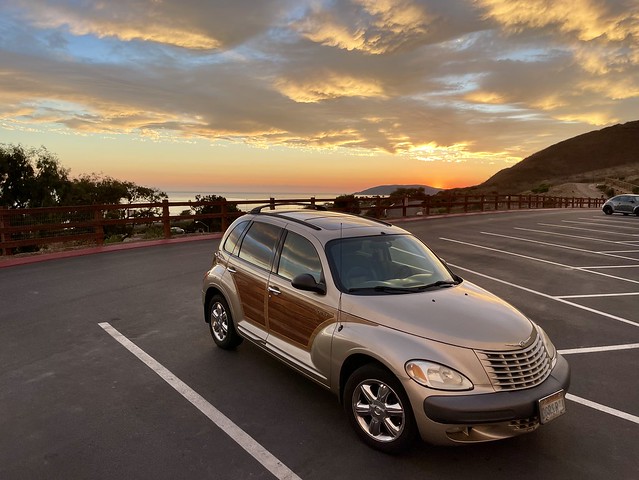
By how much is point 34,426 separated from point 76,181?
42374mm

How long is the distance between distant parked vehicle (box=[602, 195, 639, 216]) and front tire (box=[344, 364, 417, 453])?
36726 mm

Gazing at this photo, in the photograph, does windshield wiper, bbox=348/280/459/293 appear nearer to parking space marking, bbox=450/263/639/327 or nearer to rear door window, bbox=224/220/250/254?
rear door window, bbox=224/220/250/254

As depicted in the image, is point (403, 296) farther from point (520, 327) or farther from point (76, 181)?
point (76, 181)

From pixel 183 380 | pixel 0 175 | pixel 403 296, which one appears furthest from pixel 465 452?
pixel 0 175

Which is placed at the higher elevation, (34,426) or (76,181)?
(76,181)

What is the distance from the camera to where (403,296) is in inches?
149

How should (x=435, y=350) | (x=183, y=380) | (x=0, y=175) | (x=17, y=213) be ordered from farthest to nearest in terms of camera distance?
1. (x=0, y=175)
2. (x=17, y=213)
3. (x=183, y=380)
4. (x=435, y=350)

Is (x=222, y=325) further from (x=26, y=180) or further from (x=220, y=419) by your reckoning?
(x=26, y=180)

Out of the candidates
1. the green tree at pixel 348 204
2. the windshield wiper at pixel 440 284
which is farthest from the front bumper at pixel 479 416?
the green tree at pixel 348 204

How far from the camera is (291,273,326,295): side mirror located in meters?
3.87

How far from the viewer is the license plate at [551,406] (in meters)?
3.18

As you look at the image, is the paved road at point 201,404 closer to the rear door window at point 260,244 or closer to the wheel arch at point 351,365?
the wheel arch at point 351,365

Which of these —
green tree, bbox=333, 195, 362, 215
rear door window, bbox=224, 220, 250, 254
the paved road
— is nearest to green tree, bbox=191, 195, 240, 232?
green tree, bbox=333, 195, 362, 215

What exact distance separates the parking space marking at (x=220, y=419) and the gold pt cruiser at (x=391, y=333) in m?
0.69
